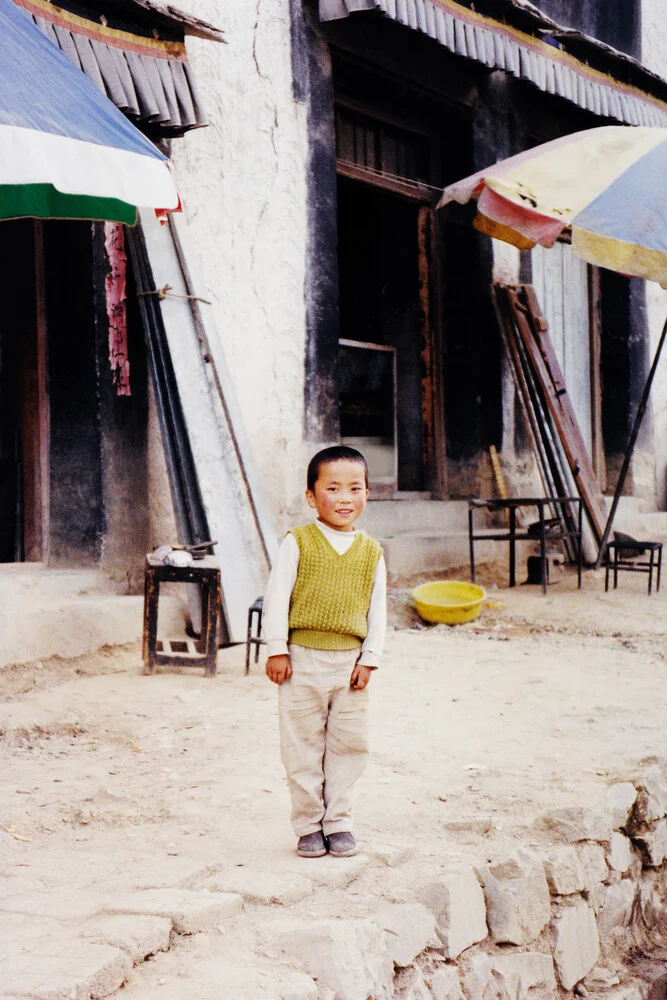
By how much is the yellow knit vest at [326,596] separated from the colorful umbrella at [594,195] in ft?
12.1

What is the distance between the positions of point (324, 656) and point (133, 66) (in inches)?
150

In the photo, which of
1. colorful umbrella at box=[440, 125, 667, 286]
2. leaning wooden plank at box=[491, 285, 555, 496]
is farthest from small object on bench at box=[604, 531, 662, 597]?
colorful umbrella at box=[440, 125, 667, 286]

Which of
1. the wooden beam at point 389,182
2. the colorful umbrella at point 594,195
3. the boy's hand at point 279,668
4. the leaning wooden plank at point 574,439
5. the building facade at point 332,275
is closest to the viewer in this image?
the boy's hand at point 279,668

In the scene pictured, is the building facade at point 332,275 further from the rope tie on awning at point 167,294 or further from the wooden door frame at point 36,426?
the rope tie on awning at point 167,294

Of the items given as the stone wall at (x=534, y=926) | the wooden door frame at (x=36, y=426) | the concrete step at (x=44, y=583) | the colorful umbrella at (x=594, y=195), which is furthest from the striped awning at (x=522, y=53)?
the stone wall at (x=534, y=926)

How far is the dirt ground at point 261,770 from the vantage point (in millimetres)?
2619

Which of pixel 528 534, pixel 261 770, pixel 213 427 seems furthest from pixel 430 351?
pixel 261 770

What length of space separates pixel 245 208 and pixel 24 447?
1942mm

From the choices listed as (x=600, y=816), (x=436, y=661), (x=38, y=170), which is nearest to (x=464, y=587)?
(x=436, y=661)

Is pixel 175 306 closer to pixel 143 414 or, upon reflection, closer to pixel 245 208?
pixel 143 414

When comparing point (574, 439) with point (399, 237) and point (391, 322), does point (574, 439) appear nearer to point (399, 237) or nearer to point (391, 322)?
point (391, 322)

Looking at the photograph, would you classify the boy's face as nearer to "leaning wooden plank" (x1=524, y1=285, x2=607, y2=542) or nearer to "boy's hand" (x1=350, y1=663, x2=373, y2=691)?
"boy's hand" (x1=350, y1=663, x2=373, y2=691)

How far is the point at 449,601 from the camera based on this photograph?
6711mm

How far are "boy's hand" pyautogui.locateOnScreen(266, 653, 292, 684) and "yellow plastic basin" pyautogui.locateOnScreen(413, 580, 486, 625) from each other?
3717mm
